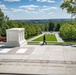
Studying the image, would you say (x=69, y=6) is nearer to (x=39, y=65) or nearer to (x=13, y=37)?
(x=13, y=37)

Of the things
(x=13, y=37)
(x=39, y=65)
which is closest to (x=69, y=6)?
(x=13, y=37)

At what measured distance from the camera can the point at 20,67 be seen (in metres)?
9.00

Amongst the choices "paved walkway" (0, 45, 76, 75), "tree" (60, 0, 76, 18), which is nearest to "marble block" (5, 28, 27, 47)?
"paved walkway" (0, 45, 76, 75)

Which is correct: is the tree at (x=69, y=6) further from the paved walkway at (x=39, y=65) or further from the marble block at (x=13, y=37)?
the paved walkway at (x=39, y=65)

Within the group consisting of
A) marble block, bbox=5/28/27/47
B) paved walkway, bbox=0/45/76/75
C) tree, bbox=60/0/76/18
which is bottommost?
paved walkway, bbox=0/45/76/75

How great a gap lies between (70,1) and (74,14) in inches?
66.0

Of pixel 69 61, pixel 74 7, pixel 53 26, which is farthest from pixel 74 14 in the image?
pixel 53 26

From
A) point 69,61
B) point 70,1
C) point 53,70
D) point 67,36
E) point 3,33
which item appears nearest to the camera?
point 53,70

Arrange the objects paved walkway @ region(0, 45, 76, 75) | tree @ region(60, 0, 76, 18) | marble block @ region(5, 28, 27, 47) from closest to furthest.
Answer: paved walkway @ region(0, 45, 76, 75) < marble block @ region(5, 28, 27, 47) < tree @ region(60, 0, 76, 18)

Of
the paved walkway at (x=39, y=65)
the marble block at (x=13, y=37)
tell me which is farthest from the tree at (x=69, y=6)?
the paved walkway at (x=39, y=65)

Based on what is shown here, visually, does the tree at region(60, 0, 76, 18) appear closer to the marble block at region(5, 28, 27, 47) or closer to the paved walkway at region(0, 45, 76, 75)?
the marble block at region(5, 28, 27, 47)

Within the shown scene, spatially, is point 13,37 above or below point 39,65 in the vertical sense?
above

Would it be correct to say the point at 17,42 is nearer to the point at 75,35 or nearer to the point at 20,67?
the point at 20,67

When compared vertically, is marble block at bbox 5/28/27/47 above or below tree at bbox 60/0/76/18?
below
